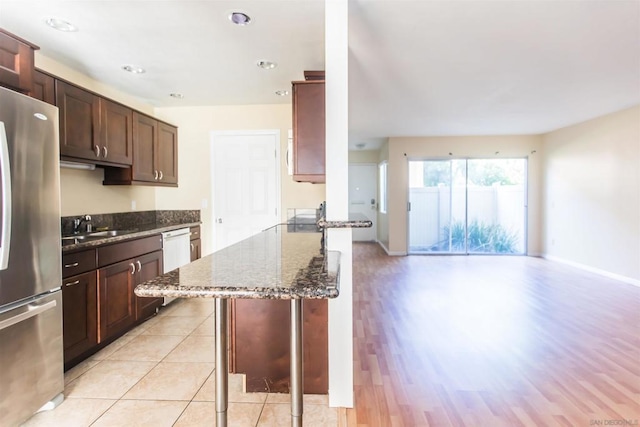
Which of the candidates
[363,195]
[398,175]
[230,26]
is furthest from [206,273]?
[363,195]

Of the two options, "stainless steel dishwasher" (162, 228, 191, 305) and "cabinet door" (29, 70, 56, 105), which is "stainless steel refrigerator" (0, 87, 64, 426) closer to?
"cabinet door" (29, 70, 56, 105)

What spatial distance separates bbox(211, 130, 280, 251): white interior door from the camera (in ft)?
13.3

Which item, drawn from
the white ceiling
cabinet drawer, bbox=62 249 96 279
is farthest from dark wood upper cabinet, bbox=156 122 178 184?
cabinet drawer, bbox=62 249 96 279

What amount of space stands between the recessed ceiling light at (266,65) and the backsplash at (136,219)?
82.9 inches

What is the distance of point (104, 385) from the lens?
206 centimetres

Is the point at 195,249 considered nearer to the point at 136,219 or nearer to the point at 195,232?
the point at 195,232

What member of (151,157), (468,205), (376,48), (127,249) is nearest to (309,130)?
Answer: (376,48)

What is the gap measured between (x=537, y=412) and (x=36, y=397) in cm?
276

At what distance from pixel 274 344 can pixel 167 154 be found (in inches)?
113

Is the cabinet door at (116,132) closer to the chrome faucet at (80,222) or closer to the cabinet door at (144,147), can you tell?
the cabinet door at (144,147)

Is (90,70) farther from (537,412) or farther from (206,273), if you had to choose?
(537,412)

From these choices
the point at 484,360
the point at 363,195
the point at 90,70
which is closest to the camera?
the point at 484,360

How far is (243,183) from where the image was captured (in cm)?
410

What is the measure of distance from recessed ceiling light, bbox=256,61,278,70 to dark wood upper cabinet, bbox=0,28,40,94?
155 cm
